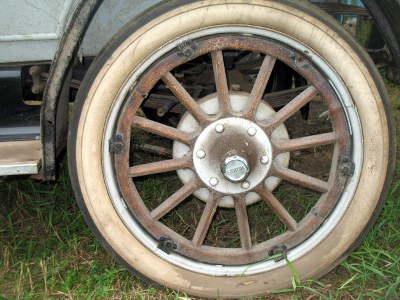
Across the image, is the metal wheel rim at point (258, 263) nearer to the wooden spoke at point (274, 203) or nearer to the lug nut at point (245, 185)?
the wooden spoke at point (274, 203)

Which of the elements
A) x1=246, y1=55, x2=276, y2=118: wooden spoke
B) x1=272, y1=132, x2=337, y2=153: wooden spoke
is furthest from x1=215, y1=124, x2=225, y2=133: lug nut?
x1=272, y1=132, x2=337, y2=153: wooden spoke

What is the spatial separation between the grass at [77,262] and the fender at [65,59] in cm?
55

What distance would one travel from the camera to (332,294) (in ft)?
9.04

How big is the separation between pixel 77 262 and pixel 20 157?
2.15ft

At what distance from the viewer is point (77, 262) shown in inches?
121

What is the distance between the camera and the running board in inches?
99.9

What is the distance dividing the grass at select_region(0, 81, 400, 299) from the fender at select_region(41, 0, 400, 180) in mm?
554

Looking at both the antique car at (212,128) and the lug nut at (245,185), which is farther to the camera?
the lug nut at (245,185)

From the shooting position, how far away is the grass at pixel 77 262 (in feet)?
9.07

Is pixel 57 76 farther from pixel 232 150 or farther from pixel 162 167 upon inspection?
pixel 232 150

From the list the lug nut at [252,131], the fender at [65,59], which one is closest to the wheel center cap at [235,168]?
the lug nut at [252,131]

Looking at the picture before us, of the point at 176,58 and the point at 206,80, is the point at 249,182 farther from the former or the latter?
the point at 206,80

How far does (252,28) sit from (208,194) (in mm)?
715

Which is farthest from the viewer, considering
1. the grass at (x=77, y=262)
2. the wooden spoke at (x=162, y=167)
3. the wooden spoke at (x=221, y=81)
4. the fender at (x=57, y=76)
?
the grass at (x=77, y=262)
